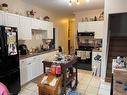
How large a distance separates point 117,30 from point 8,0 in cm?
358

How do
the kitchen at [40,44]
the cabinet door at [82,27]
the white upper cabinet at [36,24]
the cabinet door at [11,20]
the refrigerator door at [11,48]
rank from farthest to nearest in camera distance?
the cabinet door at [82,27]
the white upper cabinet at [36,24]
the cabinet door at [11,20]
the kitchen at [40,44]
the refrigerator door at [11,48]

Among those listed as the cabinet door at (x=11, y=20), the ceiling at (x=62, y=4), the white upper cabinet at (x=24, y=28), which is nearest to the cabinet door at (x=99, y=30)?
the ceiling at (x=62, y=4)

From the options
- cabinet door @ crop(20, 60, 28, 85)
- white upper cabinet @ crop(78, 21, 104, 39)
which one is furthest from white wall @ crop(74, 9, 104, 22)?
cabinet door @ crop(20, 60, 28, 85)

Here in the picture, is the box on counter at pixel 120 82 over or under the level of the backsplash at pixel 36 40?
under

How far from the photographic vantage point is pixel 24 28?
3.83 metres

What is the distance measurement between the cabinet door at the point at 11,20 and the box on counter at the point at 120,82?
292cm

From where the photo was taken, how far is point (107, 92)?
3199 millimetres

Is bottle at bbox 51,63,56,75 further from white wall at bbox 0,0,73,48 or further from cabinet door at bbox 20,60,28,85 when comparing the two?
white wall at bbox 0,0,73,48

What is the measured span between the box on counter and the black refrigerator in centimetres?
236

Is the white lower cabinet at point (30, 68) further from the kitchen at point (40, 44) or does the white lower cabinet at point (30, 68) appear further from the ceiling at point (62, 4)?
the ceiling at point (62, 4)

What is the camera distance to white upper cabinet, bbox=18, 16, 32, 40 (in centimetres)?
370

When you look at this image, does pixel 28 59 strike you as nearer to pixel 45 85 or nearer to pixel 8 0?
pixel 45 85

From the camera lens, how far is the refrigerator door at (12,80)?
8.88 feet

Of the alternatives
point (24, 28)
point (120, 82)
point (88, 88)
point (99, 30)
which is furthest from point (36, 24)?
point (120, 82)
